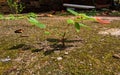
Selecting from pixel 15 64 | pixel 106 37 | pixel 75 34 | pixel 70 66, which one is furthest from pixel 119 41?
pixel 15 64

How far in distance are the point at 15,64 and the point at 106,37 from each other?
3.54 feet

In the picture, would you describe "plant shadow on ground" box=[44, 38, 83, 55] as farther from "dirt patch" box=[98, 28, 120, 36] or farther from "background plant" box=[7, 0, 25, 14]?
"background plant" box=[7, 0, 25, 14]

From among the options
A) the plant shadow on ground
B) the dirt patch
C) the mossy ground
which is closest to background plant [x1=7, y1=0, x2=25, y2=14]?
the dirt patch

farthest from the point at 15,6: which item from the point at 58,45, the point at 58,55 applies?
the point at 58,55

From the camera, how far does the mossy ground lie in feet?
6.31

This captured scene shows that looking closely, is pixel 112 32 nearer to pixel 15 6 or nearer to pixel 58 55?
pixel 58 55

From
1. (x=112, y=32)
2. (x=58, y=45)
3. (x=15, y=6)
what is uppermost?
(x=58, y=45)

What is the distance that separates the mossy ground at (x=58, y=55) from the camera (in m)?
1.92

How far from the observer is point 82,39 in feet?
8.56

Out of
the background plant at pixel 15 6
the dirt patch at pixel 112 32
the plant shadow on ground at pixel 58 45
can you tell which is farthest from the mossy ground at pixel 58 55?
the background plant at pixel 15 6

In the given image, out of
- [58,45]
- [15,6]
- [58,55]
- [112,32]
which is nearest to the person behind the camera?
[58,55]

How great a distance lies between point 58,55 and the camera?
84.4 inches

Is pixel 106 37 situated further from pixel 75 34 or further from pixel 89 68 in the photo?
pixel 89 68

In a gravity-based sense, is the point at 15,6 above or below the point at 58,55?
→ below
